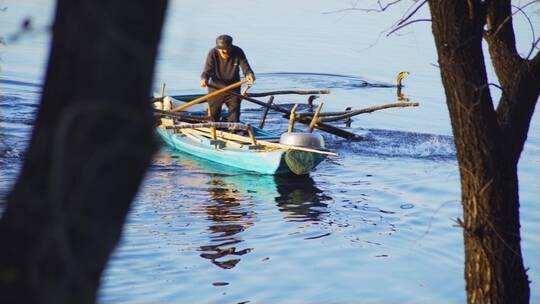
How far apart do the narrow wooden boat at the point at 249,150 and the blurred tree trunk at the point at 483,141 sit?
30.6ft

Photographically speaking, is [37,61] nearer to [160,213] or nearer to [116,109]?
[160,213]

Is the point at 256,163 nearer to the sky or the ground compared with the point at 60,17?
nearer to the ground

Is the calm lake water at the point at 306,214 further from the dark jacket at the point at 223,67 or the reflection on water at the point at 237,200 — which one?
the dark jacket at the point at 223,67

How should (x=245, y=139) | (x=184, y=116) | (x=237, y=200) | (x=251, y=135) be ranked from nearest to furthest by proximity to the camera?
(x=237, y=200)
(x=251, y=135)
(x=245, y=139)
(x=184, y=116)

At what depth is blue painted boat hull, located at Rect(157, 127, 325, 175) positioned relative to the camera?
54.9 ft

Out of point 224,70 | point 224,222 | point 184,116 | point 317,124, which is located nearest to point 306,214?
point 224,222

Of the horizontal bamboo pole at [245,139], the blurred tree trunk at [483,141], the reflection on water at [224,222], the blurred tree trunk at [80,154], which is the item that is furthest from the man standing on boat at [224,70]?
the blurred tree trunk at [80,154]

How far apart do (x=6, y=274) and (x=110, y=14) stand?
75 cm

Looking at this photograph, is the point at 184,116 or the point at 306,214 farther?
the point at 184,116

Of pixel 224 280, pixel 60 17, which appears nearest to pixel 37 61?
pixel 224 280

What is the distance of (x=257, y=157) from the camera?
671 inches

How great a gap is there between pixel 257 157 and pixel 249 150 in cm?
17

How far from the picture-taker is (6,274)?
2988 mm

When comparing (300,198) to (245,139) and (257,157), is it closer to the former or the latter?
(257,157)
